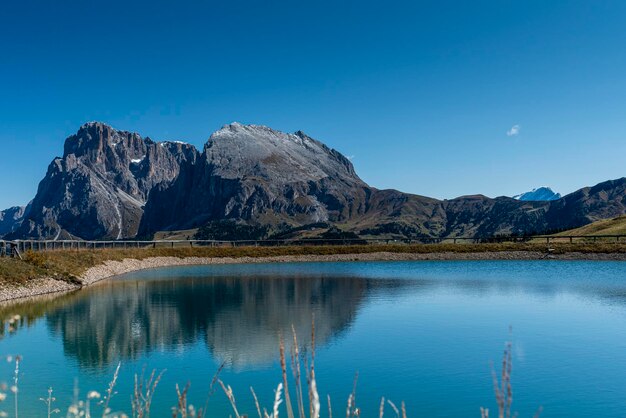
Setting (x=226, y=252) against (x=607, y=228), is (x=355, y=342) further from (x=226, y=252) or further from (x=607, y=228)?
(x=607, y=228)

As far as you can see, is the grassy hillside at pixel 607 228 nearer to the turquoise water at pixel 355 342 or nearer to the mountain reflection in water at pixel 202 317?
the turquoise water at pixel 355 342

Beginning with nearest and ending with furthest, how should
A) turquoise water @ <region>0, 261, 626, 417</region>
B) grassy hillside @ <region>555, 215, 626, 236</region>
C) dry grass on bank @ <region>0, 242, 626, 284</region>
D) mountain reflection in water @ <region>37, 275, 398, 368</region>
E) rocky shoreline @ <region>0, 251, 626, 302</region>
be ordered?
1. turquoise water @ <region>0, 261, 626, 417</region>
2. mountain reflection in water @ <region>37, 275, 398, 368</region>
3. dry grass on bank @ <region>0, 242, 626, 284</region>
4. rocky shoreline @ <region>0, 251, 626, 302</region>
5. grassy hillside @ <region>555, 215, 626, 236</region>

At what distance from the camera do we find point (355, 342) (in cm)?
3012

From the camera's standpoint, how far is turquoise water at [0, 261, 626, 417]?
2019 centimetres

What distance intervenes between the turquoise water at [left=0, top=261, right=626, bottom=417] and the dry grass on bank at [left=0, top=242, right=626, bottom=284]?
7.22 meters

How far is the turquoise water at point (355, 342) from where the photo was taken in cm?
2019

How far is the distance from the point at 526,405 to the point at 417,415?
412 cm

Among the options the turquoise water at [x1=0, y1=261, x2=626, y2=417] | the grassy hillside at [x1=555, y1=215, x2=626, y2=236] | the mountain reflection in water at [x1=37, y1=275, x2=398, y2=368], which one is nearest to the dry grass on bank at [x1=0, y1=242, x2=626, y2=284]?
the mountain reflection in water at [x1=37, y1=275, x2=398, y2=368]

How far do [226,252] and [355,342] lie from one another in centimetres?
9011

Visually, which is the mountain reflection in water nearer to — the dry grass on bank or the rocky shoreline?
the dry grass on bank

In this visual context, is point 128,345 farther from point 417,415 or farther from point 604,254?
point 604,254

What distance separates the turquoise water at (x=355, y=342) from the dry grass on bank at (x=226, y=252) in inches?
284

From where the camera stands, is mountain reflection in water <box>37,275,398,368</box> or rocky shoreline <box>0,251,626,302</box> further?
rocky shoreline <box>0,251,626,302</box>

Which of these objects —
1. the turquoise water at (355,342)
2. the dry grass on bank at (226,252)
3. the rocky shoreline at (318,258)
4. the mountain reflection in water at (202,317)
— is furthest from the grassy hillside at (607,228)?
the mountain reflection in water at (202,317)
